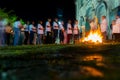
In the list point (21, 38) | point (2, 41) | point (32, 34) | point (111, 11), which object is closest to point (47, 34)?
point (32, 34)

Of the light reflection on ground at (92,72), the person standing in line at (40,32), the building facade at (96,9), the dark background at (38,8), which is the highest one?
the dark background at (38,8)

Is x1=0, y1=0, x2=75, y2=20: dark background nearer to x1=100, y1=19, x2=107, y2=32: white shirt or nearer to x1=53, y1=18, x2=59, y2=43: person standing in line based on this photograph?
x1=53, y1=18, x2=59, y2=43: person standing in line

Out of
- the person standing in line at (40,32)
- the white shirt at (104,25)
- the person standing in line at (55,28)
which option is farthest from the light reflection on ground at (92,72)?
the person standing in line at (40,32)

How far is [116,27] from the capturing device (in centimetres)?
1717

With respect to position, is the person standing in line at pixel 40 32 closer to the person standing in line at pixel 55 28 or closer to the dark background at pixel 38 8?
the person standing in line at pixel 55 28

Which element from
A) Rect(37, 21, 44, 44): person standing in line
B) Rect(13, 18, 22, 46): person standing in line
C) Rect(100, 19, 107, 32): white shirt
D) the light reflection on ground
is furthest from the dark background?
the light reflection on ground

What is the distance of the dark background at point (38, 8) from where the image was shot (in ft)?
150

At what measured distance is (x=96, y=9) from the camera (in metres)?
32.5

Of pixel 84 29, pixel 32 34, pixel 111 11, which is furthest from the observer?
pixel 84 29

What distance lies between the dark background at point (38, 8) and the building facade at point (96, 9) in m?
2.25

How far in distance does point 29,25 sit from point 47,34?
3.82ft

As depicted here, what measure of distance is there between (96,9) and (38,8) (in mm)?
14846

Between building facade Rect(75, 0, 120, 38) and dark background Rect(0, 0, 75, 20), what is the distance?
2253mm

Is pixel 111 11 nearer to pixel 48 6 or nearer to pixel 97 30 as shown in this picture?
pixel 97 30
